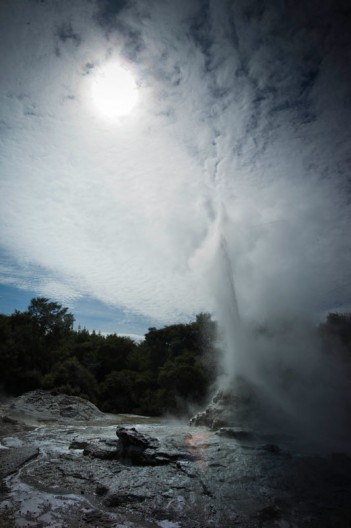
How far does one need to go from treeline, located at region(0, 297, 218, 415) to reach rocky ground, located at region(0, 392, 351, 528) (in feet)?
49.7

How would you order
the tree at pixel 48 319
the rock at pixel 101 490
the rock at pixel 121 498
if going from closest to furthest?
the rock at pixel 121 498 → the rock at pixel 101 490 → the tree at pixel 48 319

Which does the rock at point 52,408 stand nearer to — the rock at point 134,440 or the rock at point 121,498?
the rock at point 134,440

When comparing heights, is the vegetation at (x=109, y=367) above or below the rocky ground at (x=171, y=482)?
above

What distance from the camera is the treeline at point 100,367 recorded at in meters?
26.8

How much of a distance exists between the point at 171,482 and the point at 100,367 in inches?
1288

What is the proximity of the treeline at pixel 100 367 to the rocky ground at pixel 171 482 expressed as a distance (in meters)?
15.1

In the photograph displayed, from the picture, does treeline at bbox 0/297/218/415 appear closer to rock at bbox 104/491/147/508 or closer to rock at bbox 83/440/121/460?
rock at bbox 83/440/121/460

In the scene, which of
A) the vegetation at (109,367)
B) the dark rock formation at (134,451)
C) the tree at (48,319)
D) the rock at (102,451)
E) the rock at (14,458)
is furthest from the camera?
the tree at (48,319)

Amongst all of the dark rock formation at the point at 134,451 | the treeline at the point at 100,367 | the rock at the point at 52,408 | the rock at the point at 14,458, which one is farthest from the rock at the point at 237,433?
the treeline at the point at 100,367

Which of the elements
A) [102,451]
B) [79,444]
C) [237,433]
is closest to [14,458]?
[79,444]

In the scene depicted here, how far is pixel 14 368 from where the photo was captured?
89.1 feet

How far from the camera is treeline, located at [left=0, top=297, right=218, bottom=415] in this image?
26781 mm

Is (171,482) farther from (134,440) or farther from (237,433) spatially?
(237,433)

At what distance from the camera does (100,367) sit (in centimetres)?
3816
